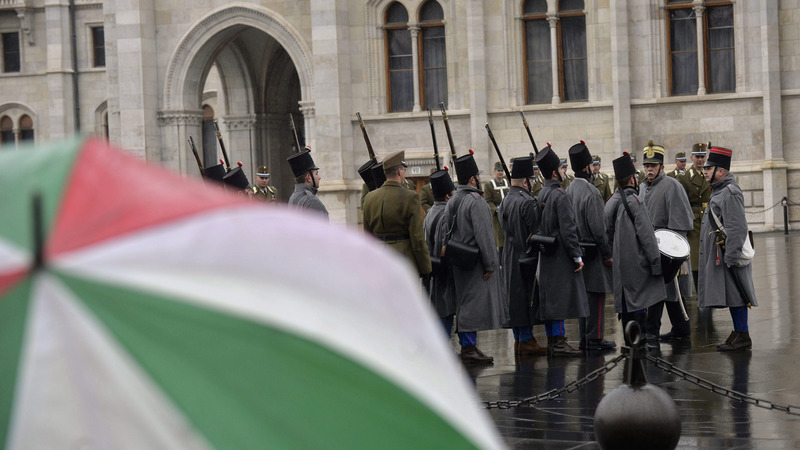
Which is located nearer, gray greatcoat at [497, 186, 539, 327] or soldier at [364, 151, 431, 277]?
soldier at [364, 151, 431, 277]

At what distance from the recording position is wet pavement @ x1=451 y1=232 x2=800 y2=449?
7484 millimetres

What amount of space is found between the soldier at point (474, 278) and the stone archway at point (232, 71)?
54.8ft

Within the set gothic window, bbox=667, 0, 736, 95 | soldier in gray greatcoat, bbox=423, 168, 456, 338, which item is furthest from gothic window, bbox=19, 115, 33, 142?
soldier in gray greatcoat, bbox=423, 168, 456, 338

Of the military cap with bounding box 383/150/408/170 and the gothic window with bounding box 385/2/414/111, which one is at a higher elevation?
the gothic window with bounding box 385/2/414/111

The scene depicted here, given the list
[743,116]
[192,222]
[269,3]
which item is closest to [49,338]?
[192,222]

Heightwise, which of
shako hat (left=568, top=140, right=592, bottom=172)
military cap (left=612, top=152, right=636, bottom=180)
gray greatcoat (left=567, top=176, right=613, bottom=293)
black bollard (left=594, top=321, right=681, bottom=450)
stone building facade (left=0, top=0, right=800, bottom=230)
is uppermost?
stone building facade (left=0, top=0, right=800, bottom=230)

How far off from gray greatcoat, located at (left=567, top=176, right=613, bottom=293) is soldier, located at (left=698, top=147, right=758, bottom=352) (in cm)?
89

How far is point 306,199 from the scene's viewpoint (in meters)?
12.9

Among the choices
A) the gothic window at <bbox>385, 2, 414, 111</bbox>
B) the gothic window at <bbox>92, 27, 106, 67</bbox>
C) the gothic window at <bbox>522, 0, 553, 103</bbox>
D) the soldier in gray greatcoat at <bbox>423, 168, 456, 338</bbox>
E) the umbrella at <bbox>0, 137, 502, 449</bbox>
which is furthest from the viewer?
the gothic window at <bbox>92, 27, 106, 67</bbox>

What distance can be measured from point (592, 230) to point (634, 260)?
1.87 feet

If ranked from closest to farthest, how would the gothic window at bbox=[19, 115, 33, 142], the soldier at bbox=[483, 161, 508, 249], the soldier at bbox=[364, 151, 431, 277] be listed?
the soldier at bbox=[364, 151, 431, 277], the soldier at bbox=[483, 161, 508, 249], the gothic window at bbox=[19, 115, 33, 142]

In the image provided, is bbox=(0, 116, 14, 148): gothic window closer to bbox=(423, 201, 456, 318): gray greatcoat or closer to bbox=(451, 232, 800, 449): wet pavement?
bbox=(451, 232, 800, 449): wet pavement

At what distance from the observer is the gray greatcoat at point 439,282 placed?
11594mm

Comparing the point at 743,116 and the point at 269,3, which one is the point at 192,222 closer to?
the point at 743,116
